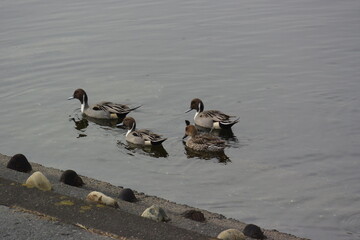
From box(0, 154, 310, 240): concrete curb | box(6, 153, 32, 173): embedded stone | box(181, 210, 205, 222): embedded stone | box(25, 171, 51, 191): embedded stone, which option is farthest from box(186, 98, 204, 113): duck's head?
box(25, 171, 51, 191): embedded stone

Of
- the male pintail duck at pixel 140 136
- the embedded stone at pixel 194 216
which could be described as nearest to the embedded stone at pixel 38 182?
the embedded stone at pixel 194 216

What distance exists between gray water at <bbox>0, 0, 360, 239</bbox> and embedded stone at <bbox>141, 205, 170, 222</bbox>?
96.6 inches

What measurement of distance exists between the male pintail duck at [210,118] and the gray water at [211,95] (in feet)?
1.08

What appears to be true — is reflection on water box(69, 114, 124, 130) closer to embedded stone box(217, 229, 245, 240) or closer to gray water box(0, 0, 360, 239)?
gray water box(0, 0, 360, 239)

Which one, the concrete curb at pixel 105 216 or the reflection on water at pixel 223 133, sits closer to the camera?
the concrete curb at pixel 105 216

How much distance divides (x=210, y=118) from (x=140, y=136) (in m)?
1.61

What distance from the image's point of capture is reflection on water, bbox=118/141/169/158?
14.3m

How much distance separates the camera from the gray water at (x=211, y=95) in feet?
39.1

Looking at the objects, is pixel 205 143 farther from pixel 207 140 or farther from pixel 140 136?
pixel 140 136

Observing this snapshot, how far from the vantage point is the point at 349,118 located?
15203mm

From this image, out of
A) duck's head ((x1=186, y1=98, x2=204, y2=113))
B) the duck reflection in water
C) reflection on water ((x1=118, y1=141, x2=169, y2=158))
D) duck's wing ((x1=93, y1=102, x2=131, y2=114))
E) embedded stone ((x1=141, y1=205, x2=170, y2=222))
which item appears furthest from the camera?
duck's wing ((x1=93, y1=102, x2=131, y2=114))

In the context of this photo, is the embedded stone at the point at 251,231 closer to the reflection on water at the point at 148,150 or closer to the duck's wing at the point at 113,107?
the reflection on water at the point at 148,150

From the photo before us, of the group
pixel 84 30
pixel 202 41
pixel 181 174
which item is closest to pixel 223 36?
pixel 202 41

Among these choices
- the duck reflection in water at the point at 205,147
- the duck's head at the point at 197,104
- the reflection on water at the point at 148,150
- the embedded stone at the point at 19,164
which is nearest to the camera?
the embedded stone at the point at 19,164
